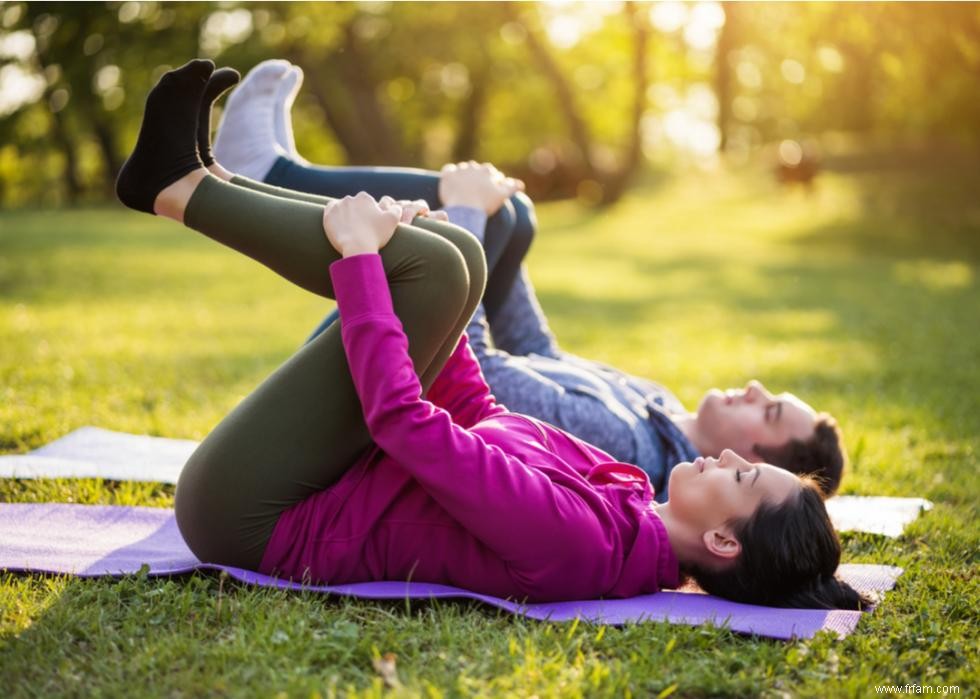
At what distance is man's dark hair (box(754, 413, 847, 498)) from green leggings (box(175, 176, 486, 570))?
5.55 feet

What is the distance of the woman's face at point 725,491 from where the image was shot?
2.72 m

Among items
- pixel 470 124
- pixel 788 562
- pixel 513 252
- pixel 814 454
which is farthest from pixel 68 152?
pixel 788 562

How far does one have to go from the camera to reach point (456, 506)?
2492 millimetres

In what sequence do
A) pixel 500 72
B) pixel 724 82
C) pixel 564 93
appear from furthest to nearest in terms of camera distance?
1. pixel 500 72
2. pixel 724 82
3. pixel 564 93

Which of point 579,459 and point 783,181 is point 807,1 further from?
point 579,459

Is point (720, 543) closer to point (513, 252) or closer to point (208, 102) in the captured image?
point (513, 252)

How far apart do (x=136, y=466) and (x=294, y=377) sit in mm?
1678

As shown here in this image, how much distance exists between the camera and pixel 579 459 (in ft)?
9.77

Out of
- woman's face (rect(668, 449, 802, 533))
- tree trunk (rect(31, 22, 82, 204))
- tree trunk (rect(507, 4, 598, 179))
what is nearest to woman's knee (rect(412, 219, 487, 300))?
woman's face (rect(668, 449, 802, 533))

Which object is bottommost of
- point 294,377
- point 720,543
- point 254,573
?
point 254,573

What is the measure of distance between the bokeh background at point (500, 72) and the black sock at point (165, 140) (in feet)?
54.7

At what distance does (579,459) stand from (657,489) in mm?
946

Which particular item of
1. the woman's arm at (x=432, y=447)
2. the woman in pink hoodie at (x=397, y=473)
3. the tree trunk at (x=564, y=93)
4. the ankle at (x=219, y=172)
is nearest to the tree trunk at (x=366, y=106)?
the tree trunk at (x=564, y=93)

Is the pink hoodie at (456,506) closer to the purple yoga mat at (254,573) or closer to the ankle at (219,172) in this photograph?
the purple yoga mat at (254,573)
